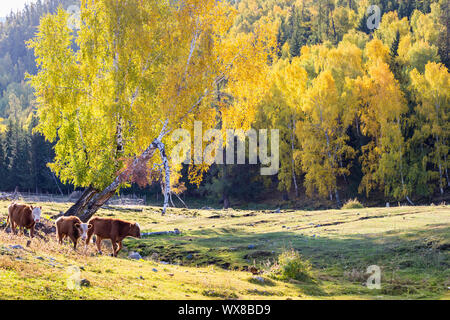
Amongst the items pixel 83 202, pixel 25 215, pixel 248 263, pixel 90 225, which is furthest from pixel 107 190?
pixel 248 263

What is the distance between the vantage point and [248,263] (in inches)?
703

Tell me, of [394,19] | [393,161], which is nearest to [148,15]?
[393,161]

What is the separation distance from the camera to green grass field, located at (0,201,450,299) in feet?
31.0

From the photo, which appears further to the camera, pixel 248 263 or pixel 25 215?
pixel 248 263

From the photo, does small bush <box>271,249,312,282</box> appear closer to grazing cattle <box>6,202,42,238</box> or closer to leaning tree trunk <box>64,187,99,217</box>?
grazing cattle <box>6,202,42,238</box>

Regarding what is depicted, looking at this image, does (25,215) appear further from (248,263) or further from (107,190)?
(107,190)

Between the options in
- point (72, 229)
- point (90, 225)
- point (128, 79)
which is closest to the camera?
point (72, 229)

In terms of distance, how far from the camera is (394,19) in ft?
330

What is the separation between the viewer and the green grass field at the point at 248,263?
9.45 metres

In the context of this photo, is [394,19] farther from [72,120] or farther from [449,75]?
[72,120]

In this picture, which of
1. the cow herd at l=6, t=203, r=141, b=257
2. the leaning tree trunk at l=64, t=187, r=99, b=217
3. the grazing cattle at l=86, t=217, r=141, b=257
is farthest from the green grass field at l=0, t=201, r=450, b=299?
the leaning tree trunk at l=64, t=187, r=99, b=217

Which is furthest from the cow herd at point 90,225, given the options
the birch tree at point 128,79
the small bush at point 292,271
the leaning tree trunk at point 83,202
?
the birch tree at point 128,79
